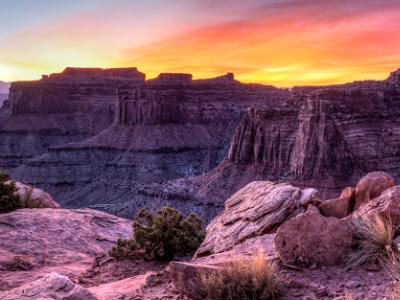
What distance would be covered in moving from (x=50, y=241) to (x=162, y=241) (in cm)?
466

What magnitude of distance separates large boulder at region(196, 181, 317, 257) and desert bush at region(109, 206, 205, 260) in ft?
4.53

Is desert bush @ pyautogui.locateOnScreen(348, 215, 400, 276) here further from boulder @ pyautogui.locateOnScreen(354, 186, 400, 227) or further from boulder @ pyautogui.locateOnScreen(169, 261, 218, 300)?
boulder @ pyautogui.locateOnScreen(169, 261, 218, 300)

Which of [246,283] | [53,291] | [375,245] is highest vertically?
[375,245]

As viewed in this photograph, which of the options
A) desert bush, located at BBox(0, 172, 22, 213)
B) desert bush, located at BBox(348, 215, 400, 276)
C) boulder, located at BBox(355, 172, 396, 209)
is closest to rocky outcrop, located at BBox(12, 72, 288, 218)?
desert bush, located at BBox(0, 172, 22, 213)

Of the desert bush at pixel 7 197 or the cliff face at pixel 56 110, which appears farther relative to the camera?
the cliff face at pixel 56 110

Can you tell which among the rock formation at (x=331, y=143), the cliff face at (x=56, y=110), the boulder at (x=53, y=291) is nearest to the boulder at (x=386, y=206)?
the boulder at (x=53, y=291)

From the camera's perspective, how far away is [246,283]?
792cm

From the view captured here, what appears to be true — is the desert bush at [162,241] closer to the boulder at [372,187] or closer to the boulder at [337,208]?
the boulder at [337,208]

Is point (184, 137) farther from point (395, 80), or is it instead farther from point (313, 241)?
point (313, 241)

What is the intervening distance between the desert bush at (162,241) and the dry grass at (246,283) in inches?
245

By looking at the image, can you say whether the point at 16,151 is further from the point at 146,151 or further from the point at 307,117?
the point at 307,117

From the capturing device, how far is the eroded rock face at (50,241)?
46.6ft

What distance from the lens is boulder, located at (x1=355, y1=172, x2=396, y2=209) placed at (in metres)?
10.7

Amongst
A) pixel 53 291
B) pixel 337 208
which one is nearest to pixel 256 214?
pixel 337 208
